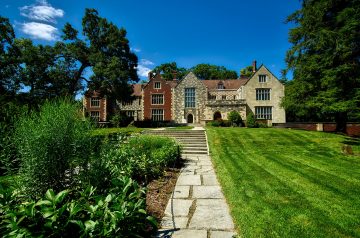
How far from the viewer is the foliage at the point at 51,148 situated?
3.51m

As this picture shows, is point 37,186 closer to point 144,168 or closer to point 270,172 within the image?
point 144,168

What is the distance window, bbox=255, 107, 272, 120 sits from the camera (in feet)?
124

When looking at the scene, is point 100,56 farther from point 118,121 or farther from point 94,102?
point 94,102

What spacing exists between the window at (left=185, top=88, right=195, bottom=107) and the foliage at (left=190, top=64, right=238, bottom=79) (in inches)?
1382

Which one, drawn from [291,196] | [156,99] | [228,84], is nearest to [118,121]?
[156,99]

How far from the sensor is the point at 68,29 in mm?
27609

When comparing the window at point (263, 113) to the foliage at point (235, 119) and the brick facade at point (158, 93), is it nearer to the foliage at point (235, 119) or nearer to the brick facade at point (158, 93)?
the foliage at point (235, 119)

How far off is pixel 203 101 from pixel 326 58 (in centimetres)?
2271

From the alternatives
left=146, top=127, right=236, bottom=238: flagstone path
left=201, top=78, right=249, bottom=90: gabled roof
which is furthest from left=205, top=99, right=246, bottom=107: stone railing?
left=146, top=127, right=236, bottom=238: flagstone path

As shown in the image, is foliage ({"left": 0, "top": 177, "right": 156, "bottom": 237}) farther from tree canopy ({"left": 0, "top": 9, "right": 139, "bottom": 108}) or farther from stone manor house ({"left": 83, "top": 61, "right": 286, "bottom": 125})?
stone manor house ({"left": 83, "top": 61, "right": 286, "bottom": 125})

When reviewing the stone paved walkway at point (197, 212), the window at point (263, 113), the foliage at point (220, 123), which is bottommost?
the stone paved walkway at point (197, 212)

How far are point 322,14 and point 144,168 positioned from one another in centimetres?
2132

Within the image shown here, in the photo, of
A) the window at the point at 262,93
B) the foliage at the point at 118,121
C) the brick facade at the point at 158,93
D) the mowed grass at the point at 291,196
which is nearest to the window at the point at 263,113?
the window at the point at 262,93

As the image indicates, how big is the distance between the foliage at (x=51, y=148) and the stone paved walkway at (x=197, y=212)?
6.45ft
